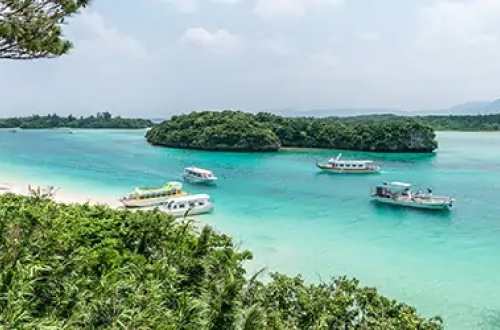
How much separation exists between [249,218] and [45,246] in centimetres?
1441

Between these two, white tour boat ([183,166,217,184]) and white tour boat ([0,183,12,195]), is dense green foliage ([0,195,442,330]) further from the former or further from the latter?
white tour boat ([183,166,217,184])

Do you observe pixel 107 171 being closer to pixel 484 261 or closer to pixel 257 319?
pixel 484 261

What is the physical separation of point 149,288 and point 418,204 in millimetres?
20753

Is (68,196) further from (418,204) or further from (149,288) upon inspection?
(149,288)

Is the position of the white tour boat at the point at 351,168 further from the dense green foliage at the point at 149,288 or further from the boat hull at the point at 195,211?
the dense green foliage at the point at 149,288

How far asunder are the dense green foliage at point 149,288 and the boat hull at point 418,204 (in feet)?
55.1

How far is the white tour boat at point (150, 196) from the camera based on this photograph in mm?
24361

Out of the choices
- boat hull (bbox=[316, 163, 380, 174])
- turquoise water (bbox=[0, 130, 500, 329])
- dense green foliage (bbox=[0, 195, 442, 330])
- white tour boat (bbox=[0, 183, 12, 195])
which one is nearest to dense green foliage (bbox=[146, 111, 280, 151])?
turquoise water (bbox=[0, 130, 500, 329])

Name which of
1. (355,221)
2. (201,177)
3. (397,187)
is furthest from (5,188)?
(397,187)

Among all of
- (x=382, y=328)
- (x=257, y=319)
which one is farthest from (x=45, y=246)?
(x=382, y=328)

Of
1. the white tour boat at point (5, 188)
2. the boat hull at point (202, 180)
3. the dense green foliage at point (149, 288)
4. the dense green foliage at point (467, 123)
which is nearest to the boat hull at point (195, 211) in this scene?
the boat hull at point (202, 180)

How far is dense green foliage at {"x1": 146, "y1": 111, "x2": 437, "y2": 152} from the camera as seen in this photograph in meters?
54.7

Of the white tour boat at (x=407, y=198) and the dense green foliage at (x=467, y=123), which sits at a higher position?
the dense green foliage at (x=467, y=123)

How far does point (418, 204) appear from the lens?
25281 millimetres
